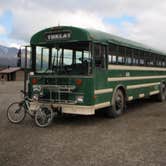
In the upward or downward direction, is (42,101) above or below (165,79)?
below

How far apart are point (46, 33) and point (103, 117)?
11.1 ft

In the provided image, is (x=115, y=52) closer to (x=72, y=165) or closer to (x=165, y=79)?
(x=72, y=165)

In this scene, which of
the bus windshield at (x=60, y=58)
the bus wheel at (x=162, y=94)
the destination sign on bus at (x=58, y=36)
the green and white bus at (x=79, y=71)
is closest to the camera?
the green and white bus at (x=79, y=71)

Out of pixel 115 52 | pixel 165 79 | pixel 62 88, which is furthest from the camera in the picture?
pixel 165 79

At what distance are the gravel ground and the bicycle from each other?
0.69 ft

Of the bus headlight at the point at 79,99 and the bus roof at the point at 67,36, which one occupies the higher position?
the bus roof at the point at 67,36

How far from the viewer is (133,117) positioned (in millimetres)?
9586

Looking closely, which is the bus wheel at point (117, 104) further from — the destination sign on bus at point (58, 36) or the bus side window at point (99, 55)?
the destination sign on bus at point (58, 36)

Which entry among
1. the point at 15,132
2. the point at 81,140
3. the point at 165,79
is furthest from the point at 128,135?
the point at 165,79

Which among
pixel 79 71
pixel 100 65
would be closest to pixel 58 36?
pixel 79 71

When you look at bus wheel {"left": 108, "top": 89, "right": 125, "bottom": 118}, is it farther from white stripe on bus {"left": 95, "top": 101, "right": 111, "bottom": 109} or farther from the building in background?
the building in background

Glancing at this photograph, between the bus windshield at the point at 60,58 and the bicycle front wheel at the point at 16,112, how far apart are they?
1279 mm

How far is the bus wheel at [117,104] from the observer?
9133 millimetres

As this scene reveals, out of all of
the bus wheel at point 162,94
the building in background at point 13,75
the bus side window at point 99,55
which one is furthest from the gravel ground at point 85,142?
the building in background at point 13,75
